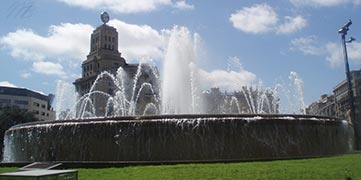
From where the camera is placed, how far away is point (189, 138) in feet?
58.2

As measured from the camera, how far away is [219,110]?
70.7m

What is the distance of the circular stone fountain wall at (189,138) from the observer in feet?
58.1

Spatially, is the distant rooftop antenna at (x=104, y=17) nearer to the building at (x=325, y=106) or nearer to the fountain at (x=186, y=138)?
the building at (x=325, y=106)

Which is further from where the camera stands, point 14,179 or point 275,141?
point 275,141

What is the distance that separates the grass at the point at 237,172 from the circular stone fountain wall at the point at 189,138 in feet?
8.97

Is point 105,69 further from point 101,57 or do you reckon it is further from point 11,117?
point 11,117

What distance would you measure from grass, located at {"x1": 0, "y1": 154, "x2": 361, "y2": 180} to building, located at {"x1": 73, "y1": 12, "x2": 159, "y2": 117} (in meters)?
69.7

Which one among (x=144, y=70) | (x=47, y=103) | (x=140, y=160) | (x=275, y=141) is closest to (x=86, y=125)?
(x=140, y=160)

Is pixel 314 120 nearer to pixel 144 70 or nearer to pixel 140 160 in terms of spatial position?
pixel 140 160

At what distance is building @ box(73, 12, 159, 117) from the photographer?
89.5 metres

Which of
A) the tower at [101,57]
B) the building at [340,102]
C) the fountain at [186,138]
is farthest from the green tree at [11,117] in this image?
the building at [340,102]

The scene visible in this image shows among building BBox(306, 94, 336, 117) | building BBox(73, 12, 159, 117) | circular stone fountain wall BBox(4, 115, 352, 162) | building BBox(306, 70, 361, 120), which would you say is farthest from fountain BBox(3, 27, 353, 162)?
building BBox(306, 94, 336, 117)

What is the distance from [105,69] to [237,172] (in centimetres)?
8649

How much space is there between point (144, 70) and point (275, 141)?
2790 inches
